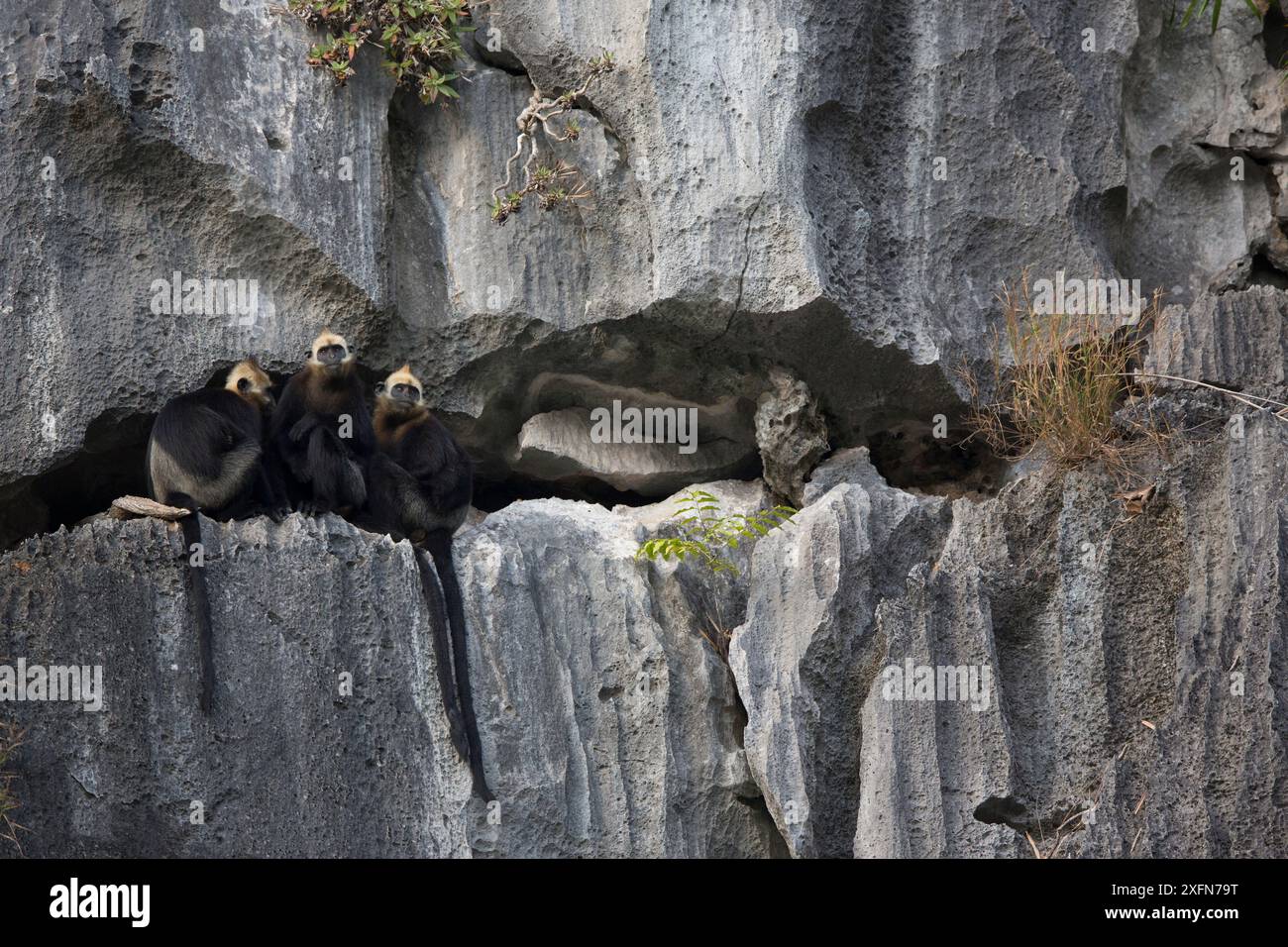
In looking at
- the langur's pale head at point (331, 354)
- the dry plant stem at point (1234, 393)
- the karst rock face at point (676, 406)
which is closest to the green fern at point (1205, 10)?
the karst rock face at point (676, 406)

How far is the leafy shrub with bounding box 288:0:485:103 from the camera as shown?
8570 mm

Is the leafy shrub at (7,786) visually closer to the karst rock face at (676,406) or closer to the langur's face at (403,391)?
the karst rock face at (676,406)

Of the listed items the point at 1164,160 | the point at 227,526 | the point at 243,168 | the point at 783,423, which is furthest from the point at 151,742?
the point at 1164,160

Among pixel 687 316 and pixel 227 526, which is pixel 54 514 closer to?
pixel 227 526

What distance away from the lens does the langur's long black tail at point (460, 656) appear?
740 cm

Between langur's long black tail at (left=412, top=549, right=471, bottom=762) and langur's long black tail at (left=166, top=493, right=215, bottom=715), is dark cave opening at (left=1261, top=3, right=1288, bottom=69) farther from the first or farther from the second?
langur's long black tail at (left=166, top=493, right=215, bottom=715)

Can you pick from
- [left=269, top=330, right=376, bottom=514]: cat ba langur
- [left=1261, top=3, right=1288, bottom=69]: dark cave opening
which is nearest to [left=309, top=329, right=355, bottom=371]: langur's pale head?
[left=269, top=330, right=376, bottom=514]: cat ba langur

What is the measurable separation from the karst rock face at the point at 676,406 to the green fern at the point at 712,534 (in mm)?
93

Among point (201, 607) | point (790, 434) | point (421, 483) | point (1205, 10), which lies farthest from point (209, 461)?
point (1205, 10)

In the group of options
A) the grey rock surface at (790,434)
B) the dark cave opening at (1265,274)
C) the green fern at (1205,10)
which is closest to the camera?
the green fern at (1205,10)

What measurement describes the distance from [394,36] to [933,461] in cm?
343

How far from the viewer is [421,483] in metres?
8.11

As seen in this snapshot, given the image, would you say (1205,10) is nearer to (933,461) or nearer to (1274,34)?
(1274,34)

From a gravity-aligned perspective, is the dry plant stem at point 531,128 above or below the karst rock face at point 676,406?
above
